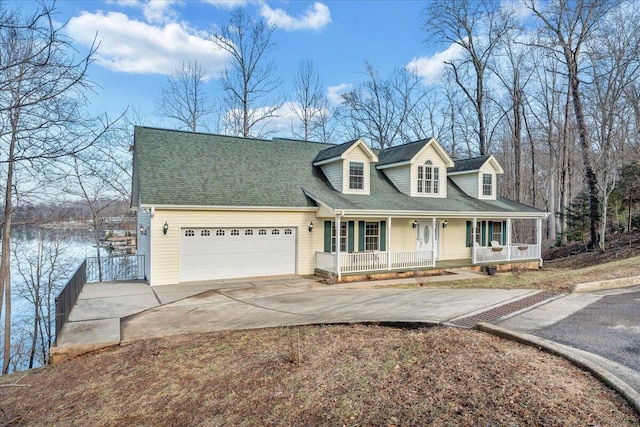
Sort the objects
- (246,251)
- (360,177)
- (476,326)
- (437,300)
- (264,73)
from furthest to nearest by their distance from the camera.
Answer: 1. (264,73)
2. (360,177)
3. (246,251)
4. (437,300)
5. (476,326)

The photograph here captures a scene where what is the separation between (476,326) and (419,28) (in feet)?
90.3

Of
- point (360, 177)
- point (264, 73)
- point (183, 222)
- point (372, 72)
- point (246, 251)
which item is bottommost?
point (246, 251)

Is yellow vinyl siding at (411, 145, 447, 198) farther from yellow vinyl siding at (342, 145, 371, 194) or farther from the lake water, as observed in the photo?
the lake water

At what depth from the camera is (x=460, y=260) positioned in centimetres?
1827

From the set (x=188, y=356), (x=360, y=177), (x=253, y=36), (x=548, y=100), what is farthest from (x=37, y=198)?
(x=548, y=100)

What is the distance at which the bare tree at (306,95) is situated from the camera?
31125 millimetres

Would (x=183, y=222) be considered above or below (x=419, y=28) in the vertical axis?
below

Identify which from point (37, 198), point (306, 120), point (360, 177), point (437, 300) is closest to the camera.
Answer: point (437, 300)

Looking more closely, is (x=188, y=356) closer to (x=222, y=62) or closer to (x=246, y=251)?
(x=246, y=251)

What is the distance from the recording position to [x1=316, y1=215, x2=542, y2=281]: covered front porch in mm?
14470

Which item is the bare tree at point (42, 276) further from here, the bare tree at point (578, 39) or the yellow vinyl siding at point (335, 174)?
the bare tree at point (578, 39)

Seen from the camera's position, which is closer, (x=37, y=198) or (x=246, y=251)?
(x=37, y=198)

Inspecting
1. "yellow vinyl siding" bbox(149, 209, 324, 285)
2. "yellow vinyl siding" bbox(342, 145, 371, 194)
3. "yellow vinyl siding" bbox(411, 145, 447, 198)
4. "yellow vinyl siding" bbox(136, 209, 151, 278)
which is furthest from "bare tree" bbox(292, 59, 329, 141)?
"yellow vinyl siding" bbox(136, 209, 151, 278)

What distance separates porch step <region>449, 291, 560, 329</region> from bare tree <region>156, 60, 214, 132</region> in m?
24.6
